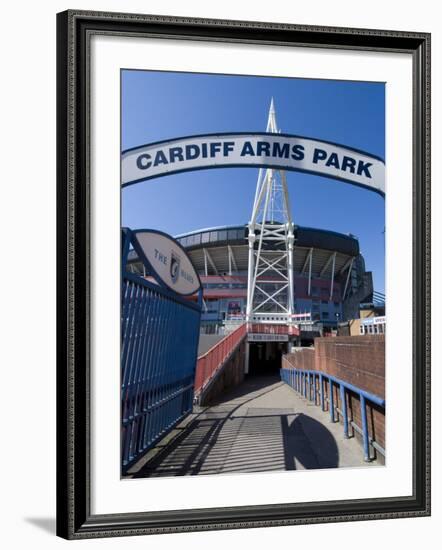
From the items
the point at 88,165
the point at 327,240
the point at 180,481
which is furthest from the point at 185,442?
the point at 327,240

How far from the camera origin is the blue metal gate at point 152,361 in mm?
2898

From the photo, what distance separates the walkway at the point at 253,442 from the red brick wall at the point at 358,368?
0.70 ft

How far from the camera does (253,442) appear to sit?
331 centimetres

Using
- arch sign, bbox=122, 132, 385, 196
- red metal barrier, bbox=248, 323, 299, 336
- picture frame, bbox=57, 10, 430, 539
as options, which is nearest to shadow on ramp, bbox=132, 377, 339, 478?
picture frame, bbox=57, 10, 430, 539

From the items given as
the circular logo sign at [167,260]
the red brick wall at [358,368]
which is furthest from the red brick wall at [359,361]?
the circular logo sign at [167,260]

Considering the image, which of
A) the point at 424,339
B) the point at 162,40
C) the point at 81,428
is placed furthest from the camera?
the point at 424,339

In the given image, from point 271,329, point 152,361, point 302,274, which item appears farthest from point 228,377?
point 152,361

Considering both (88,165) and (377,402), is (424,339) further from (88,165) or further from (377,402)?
(88,165)

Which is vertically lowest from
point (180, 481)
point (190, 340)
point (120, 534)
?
point (120, 534)

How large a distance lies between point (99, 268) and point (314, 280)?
11.0 ft

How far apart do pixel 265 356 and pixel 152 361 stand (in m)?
2.40

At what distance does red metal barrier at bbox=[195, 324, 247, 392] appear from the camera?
4.57 metres

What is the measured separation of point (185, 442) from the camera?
3371mm

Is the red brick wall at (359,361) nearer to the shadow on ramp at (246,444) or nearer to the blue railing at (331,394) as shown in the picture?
the blue railing at (331,394)
